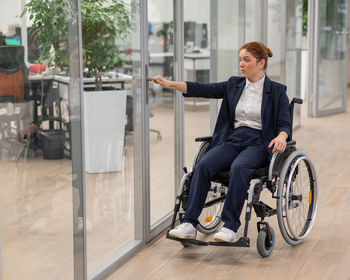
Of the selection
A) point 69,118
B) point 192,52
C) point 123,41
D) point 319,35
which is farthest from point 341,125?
point 69,118

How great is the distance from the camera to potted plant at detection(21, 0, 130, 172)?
2.63m

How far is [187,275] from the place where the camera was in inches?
128

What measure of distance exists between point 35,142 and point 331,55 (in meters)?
6.64

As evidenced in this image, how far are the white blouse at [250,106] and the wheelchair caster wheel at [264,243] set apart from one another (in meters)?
0.56

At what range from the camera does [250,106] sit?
360 cm

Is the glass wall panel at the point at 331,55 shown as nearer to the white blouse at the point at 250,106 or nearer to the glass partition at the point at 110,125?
the white blouse at the point at 250,106

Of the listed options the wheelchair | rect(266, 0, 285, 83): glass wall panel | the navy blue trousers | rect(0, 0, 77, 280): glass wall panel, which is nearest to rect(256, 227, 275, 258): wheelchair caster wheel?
the wheelchair

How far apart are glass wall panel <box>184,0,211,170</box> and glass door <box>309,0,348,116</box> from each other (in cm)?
412

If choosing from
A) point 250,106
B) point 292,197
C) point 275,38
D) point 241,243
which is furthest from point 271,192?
point 275,38

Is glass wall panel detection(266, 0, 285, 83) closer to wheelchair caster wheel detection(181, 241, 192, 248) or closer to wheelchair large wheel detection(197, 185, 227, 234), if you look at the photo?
wheelchair large wheel detection(197, 185, 227, 234)

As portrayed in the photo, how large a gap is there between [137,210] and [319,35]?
5.37m

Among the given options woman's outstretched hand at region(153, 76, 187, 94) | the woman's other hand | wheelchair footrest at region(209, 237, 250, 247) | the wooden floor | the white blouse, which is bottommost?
the wooden floor

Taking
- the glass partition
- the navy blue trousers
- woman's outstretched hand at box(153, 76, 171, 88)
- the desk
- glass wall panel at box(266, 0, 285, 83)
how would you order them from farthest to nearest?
1. glass wall panel at box(266, 0, 285, 83)
2. woman's outstretched hand at box(153, 76, 171, 88)
3. the navy blue trousers
4. the glass partition
5. the desk

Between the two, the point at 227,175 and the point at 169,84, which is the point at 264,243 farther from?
A: the point at 169,84
